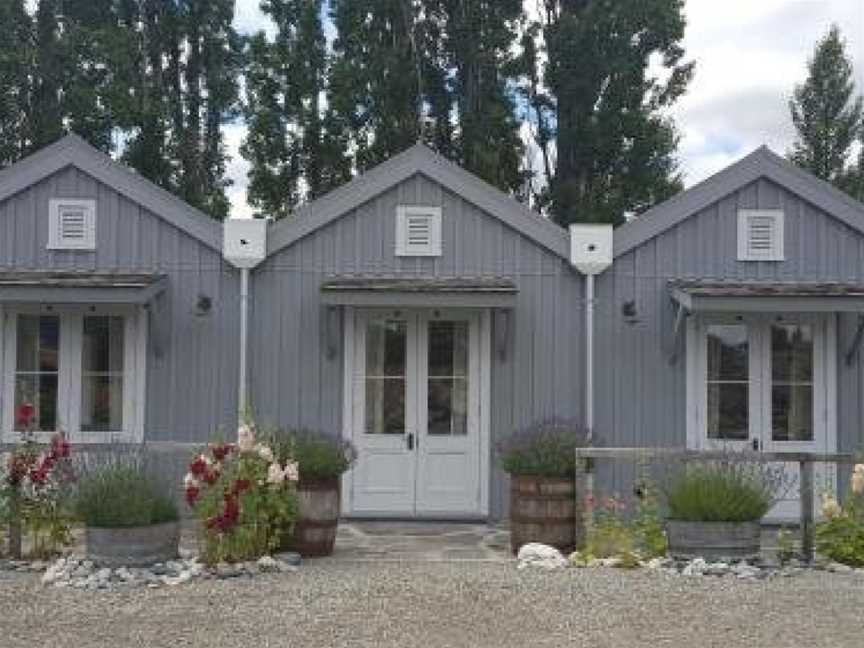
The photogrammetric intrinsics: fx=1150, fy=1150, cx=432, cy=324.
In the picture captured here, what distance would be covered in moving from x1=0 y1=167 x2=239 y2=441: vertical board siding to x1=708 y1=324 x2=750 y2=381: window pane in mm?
5042

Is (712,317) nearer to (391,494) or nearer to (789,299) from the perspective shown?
(789,299)

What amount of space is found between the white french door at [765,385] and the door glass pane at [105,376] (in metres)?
6.01

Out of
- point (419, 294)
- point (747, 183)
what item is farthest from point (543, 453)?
point (747, 183)

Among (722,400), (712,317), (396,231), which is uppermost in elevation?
(396,231)

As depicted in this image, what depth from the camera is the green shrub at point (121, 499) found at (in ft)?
27.2

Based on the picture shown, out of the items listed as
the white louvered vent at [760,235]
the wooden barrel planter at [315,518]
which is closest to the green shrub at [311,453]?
the wooden barrel planter at [315,518]

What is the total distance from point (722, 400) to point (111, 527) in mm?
6679

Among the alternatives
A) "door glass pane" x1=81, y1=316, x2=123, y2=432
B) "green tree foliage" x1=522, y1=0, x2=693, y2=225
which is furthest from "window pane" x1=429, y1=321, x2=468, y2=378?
"green tree foliage" x1=522, y1=0, x2=693, y2=225

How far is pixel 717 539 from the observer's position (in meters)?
8.67

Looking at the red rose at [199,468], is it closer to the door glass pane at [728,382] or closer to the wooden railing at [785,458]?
the wooden railing at [785,458]

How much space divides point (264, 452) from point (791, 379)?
622 centimetres

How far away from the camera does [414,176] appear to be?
12.2 meters

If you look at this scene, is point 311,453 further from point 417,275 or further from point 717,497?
point 417,275

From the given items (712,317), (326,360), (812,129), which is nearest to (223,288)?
(326,360)
